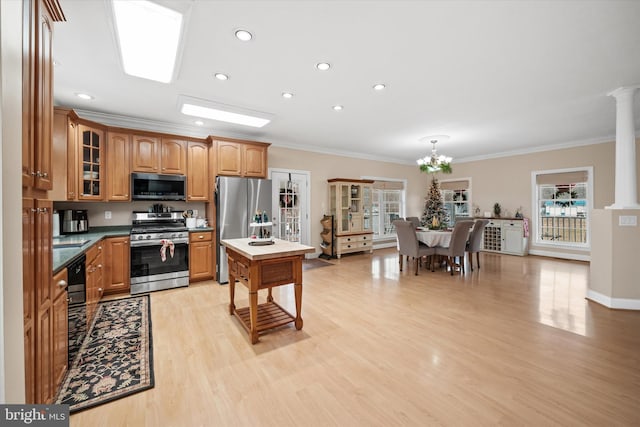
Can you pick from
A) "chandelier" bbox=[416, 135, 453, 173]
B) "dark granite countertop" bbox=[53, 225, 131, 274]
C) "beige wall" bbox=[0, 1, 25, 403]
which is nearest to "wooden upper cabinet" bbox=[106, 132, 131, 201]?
"dark granite countertop" bbox=[53, 225, 131, 274]

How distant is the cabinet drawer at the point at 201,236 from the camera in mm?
4132

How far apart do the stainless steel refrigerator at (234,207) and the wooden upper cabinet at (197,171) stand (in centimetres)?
31

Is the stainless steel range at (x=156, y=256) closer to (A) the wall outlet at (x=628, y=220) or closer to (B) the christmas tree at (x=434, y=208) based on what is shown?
(B) the christmas tree at (x=434, y=208)

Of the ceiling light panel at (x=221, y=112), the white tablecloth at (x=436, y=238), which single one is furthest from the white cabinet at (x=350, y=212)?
the ceiling light panel at (x=221, y=112)

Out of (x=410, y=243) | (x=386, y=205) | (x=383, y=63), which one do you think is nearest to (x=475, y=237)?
(x=410, y=243)

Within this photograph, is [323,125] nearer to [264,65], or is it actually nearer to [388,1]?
[264,65]

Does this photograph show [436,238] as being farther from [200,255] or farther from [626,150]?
[200,255]

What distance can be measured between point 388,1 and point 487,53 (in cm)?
127

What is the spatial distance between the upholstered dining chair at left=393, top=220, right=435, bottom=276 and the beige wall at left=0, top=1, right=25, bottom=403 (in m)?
4.51

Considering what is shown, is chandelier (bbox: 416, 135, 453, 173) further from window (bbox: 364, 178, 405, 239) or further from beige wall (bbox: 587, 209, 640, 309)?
beige wall (bbox: 587, 209, 640, 309)

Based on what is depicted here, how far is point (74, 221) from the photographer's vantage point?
11.6 ft

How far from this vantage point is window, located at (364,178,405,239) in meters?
7.65

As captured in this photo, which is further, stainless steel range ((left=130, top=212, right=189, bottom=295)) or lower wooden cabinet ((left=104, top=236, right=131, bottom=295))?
stainless steel range ((left=130, top=212, right=189, bottom=295))

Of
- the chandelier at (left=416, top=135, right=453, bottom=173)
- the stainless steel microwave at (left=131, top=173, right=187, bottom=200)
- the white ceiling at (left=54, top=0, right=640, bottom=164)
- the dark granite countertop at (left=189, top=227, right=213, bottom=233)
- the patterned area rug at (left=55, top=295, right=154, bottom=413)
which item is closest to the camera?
the patterned area rug at (left=55, top=295, right=154, bottom=413)
